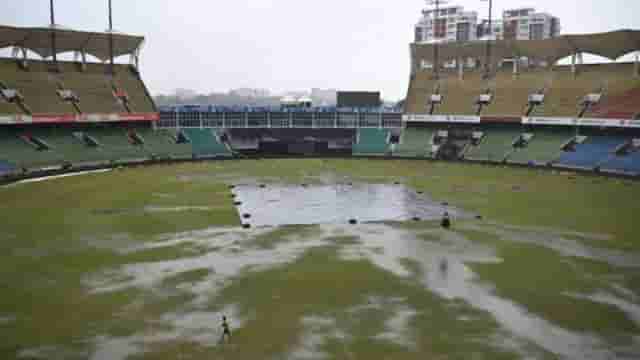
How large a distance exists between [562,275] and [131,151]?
65.4 meters

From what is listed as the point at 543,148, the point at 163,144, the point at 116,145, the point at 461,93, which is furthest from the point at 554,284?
the point at 163,144

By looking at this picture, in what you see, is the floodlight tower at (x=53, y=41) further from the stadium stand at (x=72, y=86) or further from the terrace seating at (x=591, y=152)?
the terrace seating at (x=591, y=152)

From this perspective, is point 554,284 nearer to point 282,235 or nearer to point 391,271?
point 391,271

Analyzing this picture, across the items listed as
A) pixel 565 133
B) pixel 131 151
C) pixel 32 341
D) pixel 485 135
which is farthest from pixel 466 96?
pixel 32 341

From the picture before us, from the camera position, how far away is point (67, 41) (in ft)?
275

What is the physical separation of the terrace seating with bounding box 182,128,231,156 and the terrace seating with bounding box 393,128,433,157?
90.8 ft

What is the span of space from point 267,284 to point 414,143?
219 feet

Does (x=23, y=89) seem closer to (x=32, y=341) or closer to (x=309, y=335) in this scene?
(x=32, y=341)

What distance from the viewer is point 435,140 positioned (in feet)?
302

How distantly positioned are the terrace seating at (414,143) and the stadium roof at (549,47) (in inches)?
543

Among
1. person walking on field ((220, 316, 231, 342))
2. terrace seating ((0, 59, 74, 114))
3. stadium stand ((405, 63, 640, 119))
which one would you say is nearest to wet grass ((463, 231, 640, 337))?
person walking on field ((220, 316, 231, 342))

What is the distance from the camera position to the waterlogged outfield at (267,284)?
22.1 m

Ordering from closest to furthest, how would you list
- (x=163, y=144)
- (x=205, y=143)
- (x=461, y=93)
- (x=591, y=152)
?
(x=591, y=152) < (x=163, y=144) < (x=205, y=143) < (x=461, y=93)

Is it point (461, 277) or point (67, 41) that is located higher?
point (67, 41)
